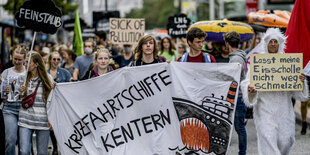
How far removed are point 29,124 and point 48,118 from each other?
0.81 feet

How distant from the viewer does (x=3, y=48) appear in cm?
1998

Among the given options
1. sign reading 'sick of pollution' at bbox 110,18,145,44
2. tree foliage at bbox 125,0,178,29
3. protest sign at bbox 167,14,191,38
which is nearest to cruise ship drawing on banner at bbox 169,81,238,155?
sign reading 'sick of pollution' at bbox 110,18,145,44

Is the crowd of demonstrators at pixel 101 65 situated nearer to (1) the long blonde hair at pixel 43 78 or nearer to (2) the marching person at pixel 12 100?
(1) the long blonde hair at pixel 43 78

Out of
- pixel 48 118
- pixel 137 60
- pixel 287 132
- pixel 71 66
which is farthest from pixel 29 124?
pixel 71 66

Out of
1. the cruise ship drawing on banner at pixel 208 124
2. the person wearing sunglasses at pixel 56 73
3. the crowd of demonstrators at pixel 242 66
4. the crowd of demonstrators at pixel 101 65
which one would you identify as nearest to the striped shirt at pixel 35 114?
the crowd of demonstrators at pixel 101 65

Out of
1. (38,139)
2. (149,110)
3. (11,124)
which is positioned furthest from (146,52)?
(11,124)

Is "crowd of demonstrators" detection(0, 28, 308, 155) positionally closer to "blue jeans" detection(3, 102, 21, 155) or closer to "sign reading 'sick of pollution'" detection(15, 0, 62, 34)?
"blue jeans" detection(3, 102, 21, 155)

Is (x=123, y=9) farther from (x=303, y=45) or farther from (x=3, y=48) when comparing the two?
(x=303, y=45)

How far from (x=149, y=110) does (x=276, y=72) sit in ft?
5.29

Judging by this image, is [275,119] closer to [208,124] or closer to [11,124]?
[208,124]

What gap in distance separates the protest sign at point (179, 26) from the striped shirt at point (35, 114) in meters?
8.20

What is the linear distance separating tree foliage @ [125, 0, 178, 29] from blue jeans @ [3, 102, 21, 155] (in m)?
89.0

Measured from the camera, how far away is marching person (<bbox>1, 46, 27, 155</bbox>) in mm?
7378

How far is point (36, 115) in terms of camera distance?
727cm
